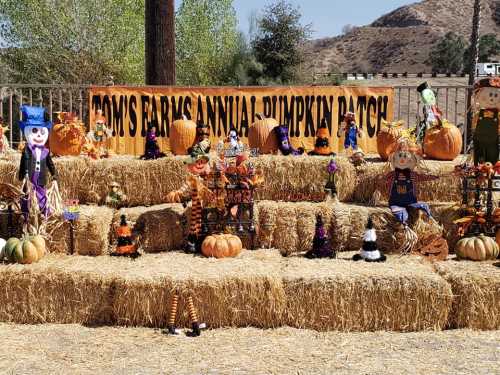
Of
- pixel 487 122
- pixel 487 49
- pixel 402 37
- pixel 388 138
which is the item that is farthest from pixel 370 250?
pixel 402 37

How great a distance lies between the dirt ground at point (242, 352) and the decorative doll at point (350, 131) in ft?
10.0

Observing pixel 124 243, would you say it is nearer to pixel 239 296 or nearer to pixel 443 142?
pixel 239 296

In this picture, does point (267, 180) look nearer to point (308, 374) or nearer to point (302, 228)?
point (302, 228)

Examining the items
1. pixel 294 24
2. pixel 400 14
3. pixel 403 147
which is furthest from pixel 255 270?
pixel 400 14

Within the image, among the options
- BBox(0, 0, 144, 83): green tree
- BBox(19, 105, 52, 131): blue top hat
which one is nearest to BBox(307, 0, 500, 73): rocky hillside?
BBox(0, 0, 144, 83): green tree

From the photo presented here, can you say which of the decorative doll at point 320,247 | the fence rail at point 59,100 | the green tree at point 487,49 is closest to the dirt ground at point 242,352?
the decorative doll at point 320,247

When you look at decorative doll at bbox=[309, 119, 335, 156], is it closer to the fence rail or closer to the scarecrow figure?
the scarecrow figure

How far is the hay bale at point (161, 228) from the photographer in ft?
24.2

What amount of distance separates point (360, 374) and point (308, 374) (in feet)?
1.28

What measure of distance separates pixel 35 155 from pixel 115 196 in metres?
0.99

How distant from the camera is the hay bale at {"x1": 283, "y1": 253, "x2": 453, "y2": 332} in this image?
6.15 m

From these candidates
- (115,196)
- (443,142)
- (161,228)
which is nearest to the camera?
(161,228)

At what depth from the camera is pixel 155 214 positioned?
24.4ft

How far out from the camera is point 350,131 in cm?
862
